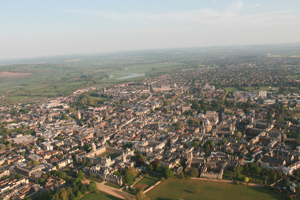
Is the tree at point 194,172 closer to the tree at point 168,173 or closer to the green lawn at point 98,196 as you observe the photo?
the tree at point 168,173

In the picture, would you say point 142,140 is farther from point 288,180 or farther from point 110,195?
point 288,180

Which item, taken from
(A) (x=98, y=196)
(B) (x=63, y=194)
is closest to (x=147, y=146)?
(A) (x=98, y=196)

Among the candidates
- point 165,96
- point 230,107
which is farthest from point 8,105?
point 230,107

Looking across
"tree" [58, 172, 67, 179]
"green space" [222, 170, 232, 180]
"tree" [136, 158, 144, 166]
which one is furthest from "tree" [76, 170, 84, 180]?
"green space" [222, 170, 232, 180]

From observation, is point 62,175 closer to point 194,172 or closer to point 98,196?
point 98,196

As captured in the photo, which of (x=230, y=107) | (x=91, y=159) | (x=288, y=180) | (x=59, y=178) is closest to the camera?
(x=288, y=180)

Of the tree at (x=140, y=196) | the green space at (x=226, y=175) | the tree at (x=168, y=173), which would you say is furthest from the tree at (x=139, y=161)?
the green space at (x=226, y=175)

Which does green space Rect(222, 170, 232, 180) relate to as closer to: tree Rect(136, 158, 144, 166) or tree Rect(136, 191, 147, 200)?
tree Rect(136, 191, 147, 200)
